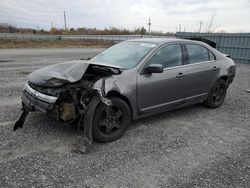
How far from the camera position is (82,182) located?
247 cm

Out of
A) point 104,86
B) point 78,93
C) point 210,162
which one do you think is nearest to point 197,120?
point 210,162

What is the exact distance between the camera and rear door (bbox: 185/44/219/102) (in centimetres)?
436

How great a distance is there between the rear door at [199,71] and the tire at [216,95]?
220mm

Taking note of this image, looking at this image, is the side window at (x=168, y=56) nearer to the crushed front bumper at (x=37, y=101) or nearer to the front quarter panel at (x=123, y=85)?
the front quarter panel at (x=123, y=85)

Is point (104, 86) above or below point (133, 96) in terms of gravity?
above

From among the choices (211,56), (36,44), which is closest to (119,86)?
(211,56)

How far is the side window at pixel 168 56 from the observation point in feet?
12.6

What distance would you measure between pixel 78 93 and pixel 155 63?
4.87ft

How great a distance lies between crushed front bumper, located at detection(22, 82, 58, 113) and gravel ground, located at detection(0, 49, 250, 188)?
50cm

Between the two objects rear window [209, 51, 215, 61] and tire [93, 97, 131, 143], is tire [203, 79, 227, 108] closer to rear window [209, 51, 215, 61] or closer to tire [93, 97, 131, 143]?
rear window [209, 51, 215, 61]

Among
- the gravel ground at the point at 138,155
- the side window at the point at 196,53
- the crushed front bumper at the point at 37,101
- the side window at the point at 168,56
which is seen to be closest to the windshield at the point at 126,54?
the side window at the point at 168,56

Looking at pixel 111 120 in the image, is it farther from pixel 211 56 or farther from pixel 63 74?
pixel 211 56

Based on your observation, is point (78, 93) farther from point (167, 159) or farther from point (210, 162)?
point (210, 162)

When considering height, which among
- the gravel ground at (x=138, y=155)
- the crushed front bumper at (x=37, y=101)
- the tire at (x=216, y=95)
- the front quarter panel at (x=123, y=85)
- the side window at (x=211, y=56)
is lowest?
the gravel ground at (x=138, y=155)
